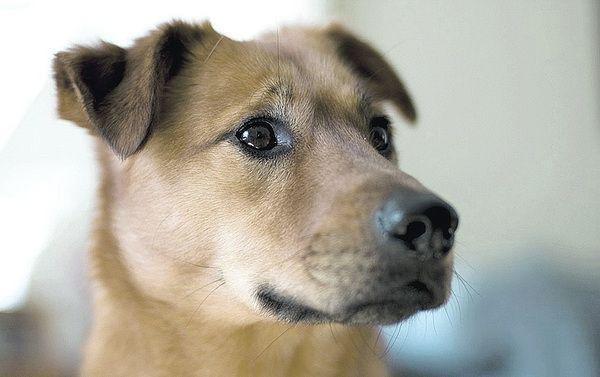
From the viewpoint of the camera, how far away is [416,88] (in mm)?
2311

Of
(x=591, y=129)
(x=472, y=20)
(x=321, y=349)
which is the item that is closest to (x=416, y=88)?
(x=472, y=20)

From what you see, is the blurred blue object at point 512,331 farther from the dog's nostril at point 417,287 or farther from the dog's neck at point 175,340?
the dog's nostril at point 417,287

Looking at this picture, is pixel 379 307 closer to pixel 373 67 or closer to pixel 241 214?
pixel 241 214

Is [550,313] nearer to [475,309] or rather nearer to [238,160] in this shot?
[475,309]

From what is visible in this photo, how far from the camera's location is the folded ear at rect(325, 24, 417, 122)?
1749 millimetres

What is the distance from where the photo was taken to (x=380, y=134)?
5.16 ft

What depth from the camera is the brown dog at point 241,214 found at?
1100mm

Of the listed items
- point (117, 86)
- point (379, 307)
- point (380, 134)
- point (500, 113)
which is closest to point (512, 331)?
point (500, 113)

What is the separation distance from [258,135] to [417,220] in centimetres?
42

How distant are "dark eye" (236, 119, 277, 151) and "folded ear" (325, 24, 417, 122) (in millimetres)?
501

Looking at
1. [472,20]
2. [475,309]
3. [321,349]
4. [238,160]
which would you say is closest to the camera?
[238,160]

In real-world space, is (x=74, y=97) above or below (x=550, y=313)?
above

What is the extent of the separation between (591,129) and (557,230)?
0.37 metres

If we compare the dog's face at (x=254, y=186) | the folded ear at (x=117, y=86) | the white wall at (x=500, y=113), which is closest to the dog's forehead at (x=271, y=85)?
the dog's face at (x=254, y=186)
